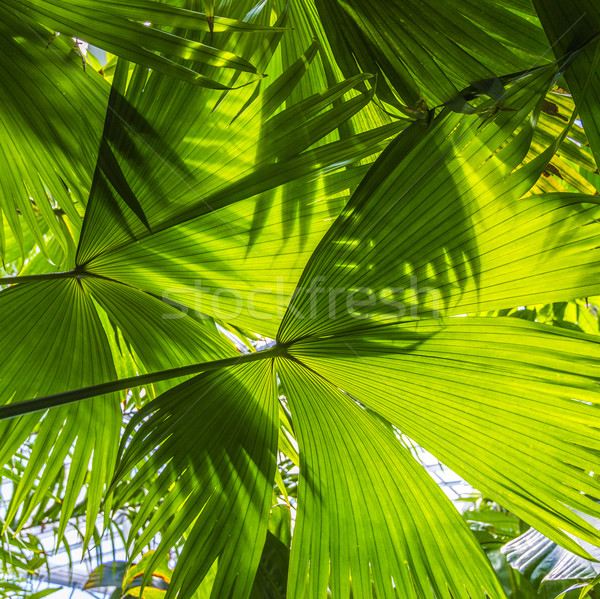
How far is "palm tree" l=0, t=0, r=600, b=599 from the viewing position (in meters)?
0.50

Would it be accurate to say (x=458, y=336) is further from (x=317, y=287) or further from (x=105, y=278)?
(x=105, y=278)

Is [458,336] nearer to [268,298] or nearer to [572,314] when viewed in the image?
[268,298]

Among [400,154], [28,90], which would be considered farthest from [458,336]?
[28,90]

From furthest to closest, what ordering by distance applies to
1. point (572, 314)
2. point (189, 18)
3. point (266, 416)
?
point (572, 314) → point (266, 416) → point (189, 18)

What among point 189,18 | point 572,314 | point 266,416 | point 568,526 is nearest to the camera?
point 189,18

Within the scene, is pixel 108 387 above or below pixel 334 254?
below

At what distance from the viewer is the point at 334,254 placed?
1.95 feet

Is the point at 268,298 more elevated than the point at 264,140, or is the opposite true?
the point at 264,140

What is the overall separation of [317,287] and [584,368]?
317mm

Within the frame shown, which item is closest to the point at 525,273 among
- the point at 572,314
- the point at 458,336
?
the point at 458,336

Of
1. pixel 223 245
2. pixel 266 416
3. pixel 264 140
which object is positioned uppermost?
pixel 264 140

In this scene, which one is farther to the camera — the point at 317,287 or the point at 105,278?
the point at 105,278

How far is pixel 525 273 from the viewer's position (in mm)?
523

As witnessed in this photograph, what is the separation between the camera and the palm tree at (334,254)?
0.50 meters
